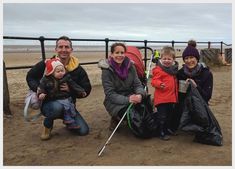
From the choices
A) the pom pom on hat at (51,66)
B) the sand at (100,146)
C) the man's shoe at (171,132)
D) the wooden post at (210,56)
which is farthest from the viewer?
the wooden post at (210,56)

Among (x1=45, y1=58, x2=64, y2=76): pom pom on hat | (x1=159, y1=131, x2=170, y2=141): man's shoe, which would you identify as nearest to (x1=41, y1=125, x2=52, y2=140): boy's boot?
(x1=45, y1=58, x2=64, y2=76): pom pom on hat

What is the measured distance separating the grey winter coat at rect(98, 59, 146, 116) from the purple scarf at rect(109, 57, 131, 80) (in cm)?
4

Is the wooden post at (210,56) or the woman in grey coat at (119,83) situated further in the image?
the wooden post at (210,56)

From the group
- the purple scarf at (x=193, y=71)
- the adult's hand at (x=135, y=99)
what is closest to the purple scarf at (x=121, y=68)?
the adult's hand at (x=135, y=99)

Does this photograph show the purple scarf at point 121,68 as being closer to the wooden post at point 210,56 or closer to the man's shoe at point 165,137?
the man's shoe at point 165,137

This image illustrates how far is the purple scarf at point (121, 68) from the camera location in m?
4.46

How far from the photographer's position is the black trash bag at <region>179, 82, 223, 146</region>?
4070 millimetres

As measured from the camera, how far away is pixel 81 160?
362cm

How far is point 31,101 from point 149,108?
1.47 meters

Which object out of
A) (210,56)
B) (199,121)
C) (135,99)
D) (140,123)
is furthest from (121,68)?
(210,56)

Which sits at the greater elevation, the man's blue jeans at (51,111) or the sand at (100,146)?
the man's blue jeans at (51,111)

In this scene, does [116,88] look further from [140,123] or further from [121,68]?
[140,123]

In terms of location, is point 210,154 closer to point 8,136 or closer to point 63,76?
point 63,76

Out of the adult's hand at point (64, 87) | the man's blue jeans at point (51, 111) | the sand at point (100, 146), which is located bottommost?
the sand at point (100, 146)
